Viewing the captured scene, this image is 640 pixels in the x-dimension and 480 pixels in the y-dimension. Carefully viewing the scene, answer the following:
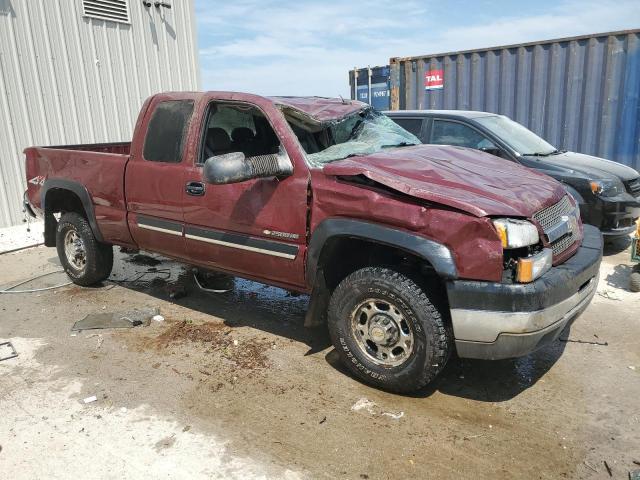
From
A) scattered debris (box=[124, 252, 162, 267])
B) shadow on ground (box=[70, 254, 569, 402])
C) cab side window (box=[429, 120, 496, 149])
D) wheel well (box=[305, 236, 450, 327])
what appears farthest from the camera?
scattered debris (box=[124, 252, 162, 267])

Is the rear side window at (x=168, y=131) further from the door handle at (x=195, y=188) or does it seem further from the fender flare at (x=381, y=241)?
the fender flare at (x=381, y=241)

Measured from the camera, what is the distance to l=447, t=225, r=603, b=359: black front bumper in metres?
2.77

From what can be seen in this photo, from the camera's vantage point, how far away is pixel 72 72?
8.63 meters

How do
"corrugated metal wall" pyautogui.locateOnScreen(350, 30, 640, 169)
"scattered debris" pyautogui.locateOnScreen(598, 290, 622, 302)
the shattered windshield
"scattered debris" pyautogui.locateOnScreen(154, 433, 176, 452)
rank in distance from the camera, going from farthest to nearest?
"corrugated metal wall" pyautogui.locateOnScreen(350, 30, 640, 169) → "scattered debris" pyautogui.locateOnScreen(598, 290, 622, 302) → the shattered windshield → "scattered debris" pyautogui.locateOnScreen(154, 433, 176, 452)

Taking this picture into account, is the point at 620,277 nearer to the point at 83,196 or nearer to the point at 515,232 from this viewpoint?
the point at 515,232

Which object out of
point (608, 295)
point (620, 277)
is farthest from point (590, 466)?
point (620, 277)

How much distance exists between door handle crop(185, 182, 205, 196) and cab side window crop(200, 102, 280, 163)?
0.20m

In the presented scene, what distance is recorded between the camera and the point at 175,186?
417 centimetres

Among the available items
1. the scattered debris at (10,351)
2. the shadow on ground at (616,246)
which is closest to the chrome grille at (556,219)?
the shadow on ground at (616,246)

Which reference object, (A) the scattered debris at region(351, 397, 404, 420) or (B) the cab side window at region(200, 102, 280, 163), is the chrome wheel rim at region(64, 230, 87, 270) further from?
(A) the scattered debris at region(351, 397, 404, 420)

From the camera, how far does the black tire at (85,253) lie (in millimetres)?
5281

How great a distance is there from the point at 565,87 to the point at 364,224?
7983mm

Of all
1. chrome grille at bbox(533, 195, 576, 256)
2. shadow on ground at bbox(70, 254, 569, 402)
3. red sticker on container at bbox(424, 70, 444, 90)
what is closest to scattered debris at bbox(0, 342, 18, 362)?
shadow on ground at bbox(70, 254, 569, 402)

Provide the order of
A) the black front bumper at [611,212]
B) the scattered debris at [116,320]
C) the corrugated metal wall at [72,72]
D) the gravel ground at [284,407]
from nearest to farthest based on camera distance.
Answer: the gravel ground at [284,407], the scattered debris at [116,320], the black front bumper at [611,212], the corrugated metal wall at [72,72]
